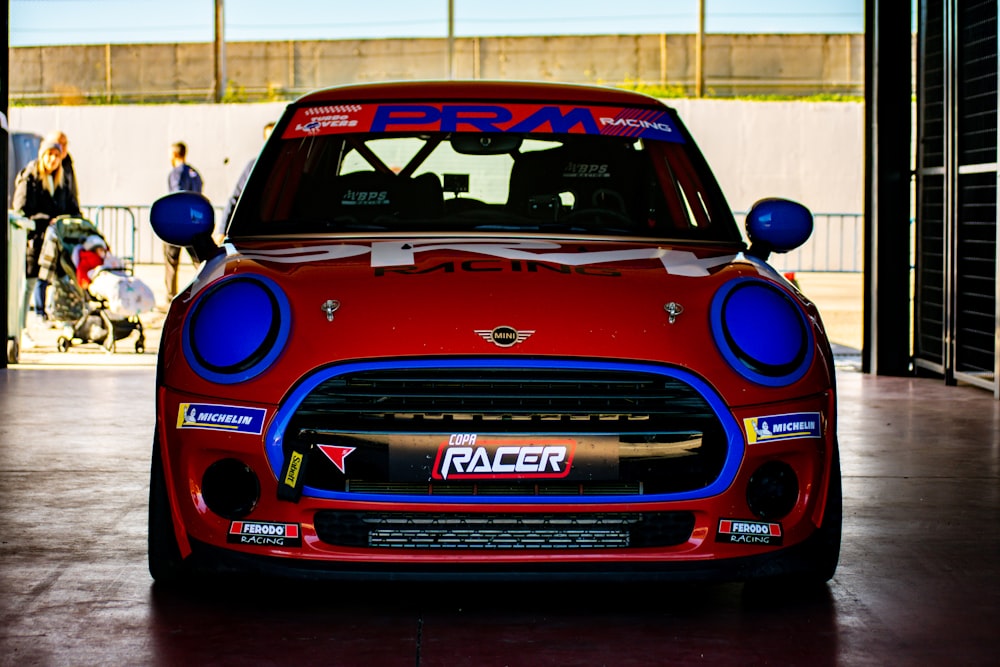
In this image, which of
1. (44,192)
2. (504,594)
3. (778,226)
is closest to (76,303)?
(44,192)

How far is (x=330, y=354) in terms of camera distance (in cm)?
337

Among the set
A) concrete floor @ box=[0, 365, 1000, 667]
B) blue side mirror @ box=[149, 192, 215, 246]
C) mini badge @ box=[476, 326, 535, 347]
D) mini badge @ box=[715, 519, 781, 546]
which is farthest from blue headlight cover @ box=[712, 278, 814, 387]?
blue side mirror @ box=[149, 192, 215, 246]

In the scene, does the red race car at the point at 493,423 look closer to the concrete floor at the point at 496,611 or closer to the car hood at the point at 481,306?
the car hood at the point at 481,306

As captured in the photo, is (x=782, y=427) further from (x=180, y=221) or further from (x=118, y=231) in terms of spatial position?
(x=118, y=231)

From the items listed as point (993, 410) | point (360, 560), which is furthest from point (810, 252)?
point (360, 560)

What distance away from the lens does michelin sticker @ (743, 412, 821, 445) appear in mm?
3428

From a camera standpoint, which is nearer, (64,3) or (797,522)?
(797,522)

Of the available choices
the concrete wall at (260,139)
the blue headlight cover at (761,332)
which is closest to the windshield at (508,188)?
the blue headlight cover at (761,332)

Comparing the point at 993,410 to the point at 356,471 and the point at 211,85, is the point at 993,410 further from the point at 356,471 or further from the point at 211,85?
the point at 211,85

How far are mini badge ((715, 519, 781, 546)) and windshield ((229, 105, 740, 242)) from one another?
1084 millimetres

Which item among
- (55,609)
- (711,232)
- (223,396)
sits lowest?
(55,609)

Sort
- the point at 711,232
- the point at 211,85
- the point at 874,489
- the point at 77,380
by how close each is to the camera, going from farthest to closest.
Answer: the point at 211,85
the point at 77,380
the point at 874,489
the point at 711,232

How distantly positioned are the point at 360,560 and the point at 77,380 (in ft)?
20.2

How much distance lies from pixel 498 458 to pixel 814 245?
17.8 m
